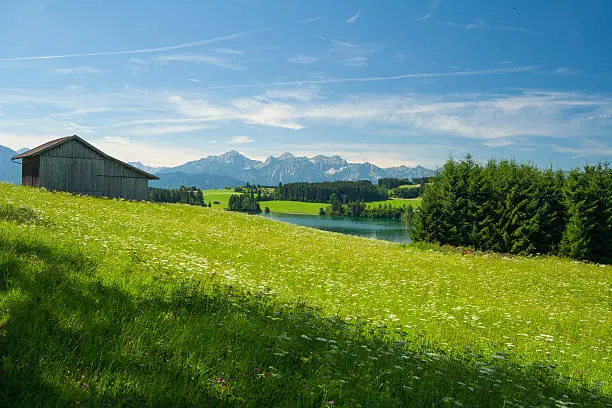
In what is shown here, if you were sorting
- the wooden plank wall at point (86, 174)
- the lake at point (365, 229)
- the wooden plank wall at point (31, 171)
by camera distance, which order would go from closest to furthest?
the wooden plank wall at point (31, 171) < the wooden plank wall at point (86, 174) < the lake at point (365, 229)

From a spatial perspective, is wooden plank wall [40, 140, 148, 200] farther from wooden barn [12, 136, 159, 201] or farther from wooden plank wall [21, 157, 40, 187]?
wooden plank wall [21, 157, 40, 187]

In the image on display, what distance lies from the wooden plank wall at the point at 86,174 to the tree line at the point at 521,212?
4115cm

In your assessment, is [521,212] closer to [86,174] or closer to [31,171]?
[86,174]

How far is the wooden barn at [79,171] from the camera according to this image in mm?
49844

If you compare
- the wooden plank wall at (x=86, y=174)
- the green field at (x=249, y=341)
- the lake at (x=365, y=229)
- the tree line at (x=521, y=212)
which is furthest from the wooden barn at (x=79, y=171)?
the lake at (x=365, y=229)

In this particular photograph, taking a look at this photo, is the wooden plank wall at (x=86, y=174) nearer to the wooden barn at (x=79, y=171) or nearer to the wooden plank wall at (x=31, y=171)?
the wooden barn at (x=79, y=171)

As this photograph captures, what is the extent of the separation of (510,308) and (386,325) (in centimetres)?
811

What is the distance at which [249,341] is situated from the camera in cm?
614

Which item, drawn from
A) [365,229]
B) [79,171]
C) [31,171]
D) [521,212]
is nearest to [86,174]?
[79,171]

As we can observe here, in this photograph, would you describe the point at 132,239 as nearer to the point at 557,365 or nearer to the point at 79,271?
the point at 79,271

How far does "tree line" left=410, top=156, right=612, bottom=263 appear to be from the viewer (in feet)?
130

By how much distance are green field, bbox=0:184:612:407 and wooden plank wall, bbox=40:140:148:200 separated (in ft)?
147

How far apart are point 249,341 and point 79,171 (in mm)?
55598

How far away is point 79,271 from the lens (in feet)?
28.0
